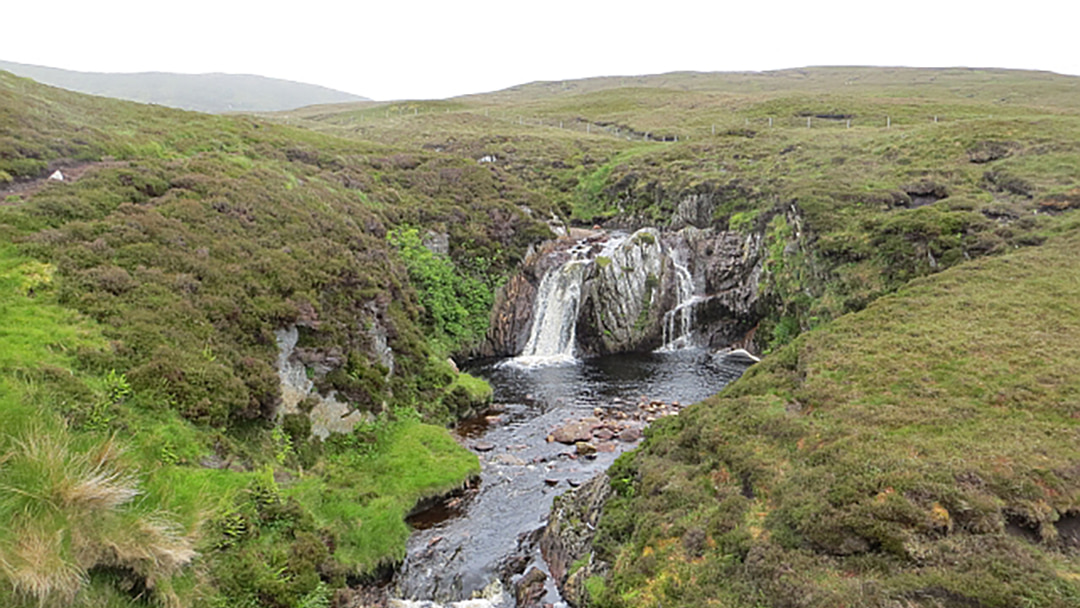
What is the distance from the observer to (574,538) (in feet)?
50.7

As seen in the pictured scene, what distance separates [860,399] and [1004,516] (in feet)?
18.3

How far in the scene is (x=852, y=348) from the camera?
1930cm

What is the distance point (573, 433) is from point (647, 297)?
60.2ft

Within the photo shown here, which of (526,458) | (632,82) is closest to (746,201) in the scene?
(526,458)

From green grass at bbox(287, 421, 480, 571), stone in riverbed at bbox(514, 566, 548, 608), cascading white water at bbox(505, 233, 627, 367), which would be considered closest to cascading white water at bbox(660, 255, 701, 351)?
cascading white water at bbox(505, 233, 627, 367)

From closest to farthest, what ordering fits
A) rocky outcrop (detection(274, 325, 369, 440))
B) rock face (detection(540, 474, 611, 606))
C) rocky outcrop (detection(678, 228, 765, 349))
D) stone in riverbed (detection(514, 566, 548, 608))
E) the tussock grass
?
the tussock grass
rock face (detection(540, 474, 611, 606))
stone in riverbed (detection(514, 566, 548, 608))
rocky outcrop (detection(274, 325, 369, 440))
rocky outcrop (detection(678, 228, 765, 349))

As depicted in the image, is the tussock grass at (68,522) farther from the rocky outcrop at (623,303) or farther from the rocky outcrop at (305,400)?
the rocky outcrop at (623,303)

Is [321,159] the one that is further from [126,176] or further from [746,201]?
[746,201]

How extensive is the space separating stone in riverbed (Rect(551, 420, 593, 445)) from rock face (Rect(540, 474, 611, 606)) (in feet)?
20.8

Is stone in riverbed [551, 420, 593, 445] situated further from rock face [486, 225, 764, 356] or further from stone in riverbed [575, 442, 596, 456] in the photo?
rock face [486, 225, 764, 356]

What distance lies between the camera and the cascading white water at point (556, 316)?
39.5 meters

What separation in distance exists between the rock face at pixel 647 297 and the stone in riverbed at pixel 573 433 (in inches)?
535

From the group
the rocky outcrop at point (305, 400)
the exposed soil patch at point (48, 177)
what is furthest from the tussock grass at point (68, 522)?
the exposed soil patch at point (48, 177)

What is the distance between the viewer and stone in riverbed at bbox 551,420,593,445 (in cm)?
2477
